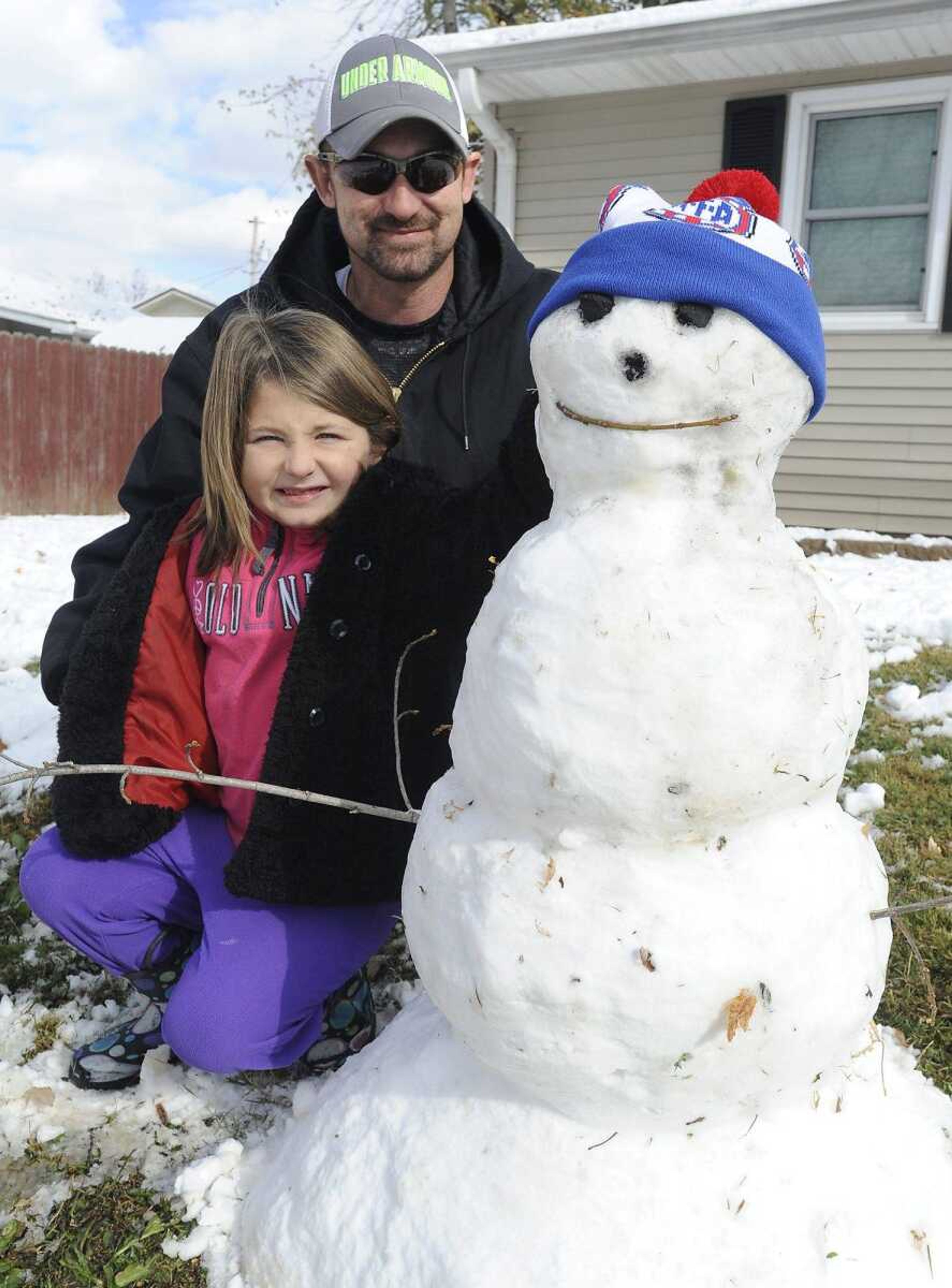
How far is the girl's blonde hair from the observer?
6.67ft

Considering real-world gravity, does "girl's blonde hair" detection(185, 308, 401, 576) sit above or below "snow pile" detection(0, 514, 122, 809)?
above

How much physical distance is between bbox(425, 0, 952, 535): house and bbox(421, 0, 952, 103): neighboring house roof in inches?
0.4

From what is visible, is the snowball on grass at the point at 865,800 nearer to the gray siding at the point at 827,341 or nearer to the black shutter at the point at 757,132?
the gray siding at the point at 827,341

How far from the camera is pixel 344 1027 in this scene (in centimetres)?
212

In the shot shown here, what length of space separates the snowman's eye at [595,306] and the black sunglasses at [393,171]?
4.94 feet

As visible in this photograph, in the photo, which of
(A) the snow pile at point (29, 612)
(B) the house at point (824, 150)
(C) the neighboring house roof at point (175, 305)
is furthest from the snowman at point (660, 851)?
(C) the neighboring house roof at point (175, 305)

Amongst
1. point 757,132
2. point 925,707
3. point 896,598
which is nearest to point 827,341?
point 757,132

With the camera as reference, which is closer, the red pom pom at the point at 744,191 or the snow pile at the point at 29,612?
the red pom pom at the point at 744,191

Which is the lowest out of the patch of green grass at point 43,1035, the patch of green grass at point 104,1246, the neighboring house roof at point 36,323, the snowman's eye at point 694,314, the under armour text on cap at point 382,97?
the patch of green grass at point 104,1246

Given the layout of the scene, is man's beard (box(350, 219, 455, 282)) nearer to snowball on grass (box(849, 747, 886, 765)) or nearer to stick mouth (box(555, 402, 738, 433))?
stick mouth (box(555, 402, 738, 433))

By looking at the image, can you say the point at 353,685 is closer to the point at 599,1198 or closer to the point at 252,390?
the point at 252,390

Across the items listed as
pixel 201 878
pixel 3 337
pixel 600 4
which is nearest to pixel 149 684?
pixel 201 878

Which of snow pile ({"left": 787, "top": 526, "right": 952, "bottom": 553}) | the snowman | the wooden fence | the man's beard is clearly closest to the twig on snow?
the snowman

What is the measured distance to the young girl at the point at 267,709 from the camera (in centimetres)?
196
